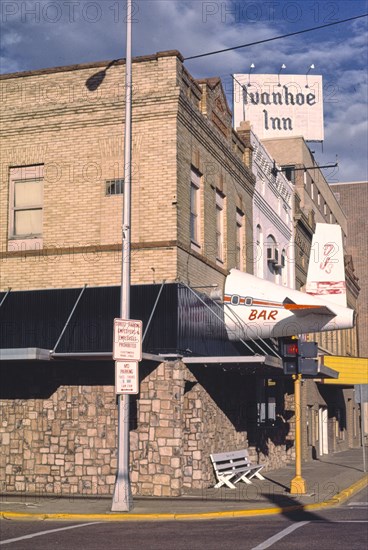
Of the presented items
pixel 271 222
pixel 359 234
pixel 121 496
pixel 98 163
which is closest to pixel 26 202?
pixel 98 163

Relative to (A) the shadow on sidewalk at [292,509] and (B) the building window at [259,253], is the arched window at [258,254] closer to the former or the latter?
(B) the building window at [259,253]

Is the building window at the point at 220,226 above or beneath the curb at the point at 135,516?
above

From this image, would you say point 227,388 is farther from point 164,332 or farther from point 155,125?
point 155,125

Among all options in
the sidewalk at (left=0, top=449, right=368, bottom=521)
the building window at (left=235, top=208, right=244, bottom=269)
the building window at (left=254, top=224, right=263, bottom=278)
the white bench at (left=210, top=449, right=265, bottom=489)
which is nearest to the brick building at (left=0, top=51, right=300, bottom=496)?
the white bench at (left=210, top=449, right=265, bottom=489)

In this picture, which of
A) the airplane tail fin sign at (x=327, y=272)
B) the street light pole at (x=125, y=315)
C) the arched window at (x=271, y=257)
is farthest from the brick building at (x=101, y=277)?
the arched window at (x=271, y=257)

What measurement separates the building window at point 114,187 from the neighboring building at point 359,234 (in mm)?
51258

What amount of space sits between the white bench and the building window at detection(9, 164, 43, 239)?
24.7ft

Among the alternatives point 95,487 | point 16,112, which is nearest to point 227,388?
point 95,487

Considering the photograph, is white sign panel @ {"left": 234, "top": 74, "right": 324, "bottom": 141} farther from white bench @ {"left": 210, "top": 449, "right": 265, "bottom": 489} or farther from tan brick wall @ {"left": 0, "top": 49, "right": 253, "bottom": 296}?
white bench @ {"left": 210, "top": 449, "right": 265, "bottom": 489}

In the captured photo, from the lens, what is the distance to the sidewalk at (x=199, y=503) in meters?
15.7

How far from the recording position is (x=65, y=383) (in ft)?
66.3

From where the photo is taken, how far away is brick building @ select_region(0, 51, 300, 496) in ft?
64.4

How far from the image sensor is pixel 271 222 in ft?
104

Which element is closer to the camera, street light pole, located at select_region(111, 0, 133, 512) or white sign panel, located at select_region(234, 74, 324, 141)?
street light pole, located at select_region(111, 0, 133, 512)
